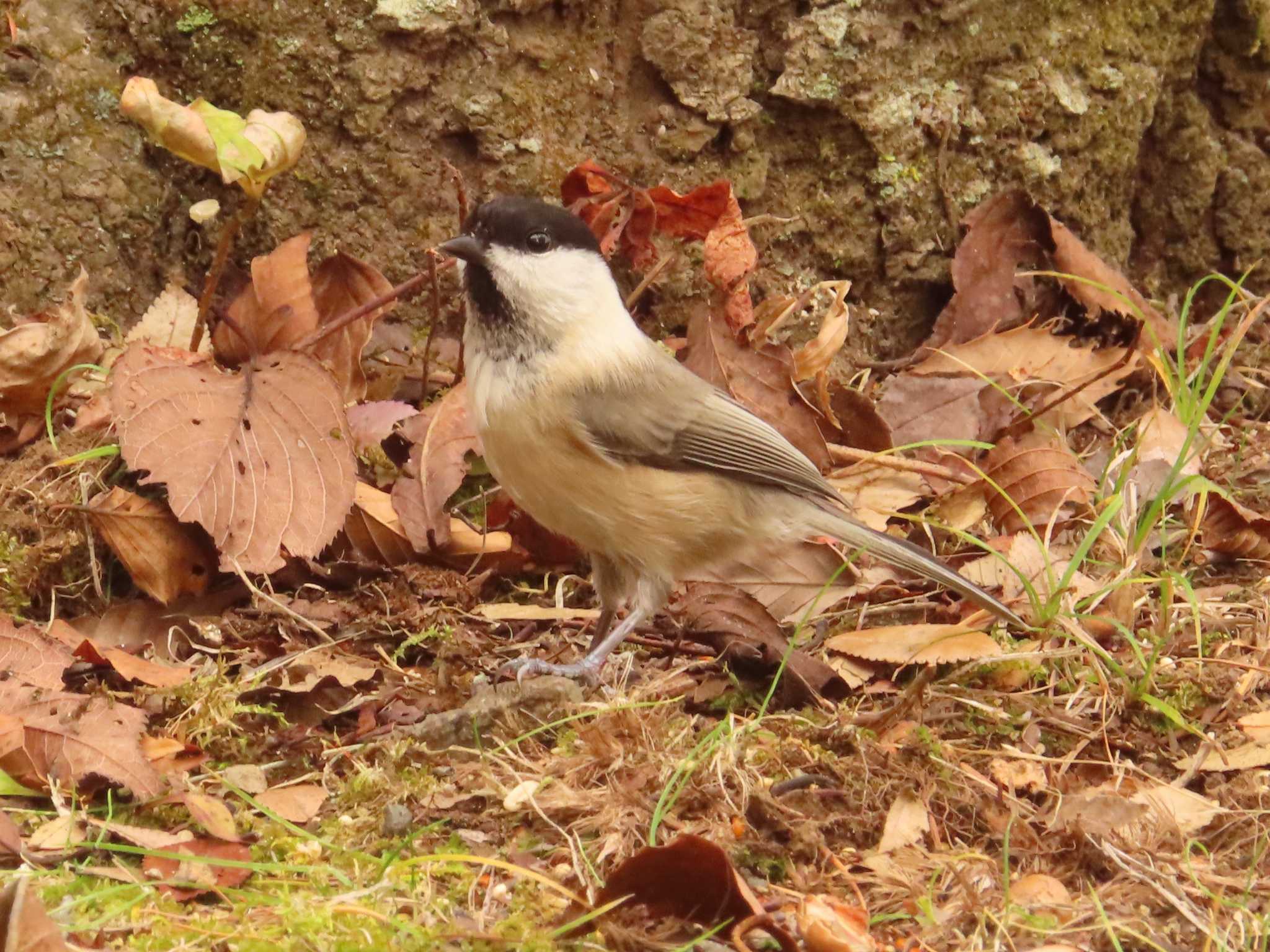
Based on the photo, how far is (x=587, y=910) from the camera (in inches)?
65.6

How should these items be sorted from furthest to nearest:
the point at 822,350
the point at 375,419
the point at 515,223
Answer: the point at 822,350
the point at 375,419
the point at 515,223

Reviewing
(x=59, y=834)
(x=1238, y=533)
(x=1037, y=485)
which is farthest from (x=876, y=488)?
(x=59, y=834)

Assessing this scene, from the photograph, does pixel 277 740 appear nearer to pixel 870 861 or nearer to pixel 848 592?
pixel 870 861

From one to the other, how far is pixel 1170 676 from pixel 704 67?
186cm

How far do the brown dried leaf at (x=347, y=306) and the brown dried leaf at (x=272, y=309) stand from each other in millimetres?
77

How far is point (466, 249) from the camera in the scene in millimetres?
2482

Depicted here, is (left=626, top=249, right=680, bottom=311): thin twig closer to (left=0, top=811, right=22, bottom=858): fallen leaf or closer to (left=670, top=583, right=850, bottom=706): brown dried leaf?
(left=670, top=583, right=850, bottom=706): brown dried leaf

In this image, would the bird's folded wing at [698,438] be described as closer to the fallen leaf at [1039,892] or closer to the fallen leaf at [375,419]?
the fallen leaf at [375,419]

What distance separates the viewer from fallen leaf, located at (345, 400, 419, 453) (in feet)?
9.62

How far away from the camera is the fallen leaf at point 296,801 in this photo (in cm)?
202

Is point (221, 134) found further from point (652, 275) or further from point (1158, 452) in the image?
point (1158, 452)

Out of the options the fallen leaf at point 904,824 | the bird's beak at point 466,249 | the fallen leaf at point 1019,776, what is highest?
the bird's beak at point 466,249

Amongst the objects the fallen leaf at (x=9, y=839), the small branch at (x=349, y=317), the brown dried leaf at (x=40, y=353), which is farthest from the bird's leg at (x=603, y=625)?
the brown dried leaf at (x=40, y=353)

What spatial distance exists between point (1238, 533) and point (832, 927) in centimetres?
181
